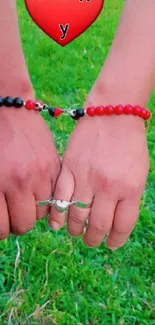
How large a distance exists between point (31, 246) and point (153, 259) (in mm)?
445

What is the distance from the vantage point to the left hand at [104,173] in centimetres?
119

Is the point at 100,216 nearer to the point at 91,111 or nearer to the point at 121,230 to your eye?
the point at 121,230

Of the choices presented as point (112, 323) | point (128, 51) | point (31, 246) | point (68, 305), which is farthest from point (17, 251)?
point (128, 51)

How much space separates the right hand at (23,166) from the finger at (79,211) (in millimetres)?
56

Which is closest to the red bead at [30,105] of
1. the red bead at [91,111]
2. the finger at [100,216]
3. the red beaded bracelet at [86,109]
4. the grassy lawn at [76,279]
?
the red beaded bracelet at [86,109]

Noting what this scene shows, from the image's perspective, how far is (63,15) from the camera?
1356mm

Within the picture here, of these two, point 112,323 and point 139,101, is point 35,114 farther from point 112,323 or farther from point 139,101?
point 112,323

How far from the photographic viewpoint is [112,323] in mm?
2035

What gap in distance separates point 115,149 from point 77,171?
0.28 ft

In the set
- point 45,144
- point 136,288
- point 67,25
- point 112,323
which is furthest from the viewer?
point 136,288

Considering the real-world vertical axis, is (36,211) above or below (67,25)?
below

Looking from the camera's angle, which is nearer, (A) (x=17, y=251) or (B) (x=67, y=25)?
(B) (x=67, y=25)

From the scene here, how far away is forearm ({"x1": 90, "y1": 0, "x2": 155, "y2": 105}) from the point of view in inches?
49.3

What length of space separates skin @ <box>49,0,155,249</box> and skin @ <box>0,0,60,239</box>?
39 mm
